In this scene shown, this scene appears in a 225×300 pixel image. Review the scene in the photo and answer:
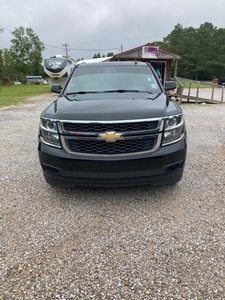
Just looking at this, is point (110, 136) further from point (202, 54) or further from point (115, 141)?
point (202, 54)

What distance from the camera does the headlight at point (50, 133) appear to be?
2730 mm

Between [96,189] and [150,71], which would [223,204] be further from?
[150,71]

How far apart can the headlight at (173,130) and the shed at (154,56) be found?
1897 centimetres

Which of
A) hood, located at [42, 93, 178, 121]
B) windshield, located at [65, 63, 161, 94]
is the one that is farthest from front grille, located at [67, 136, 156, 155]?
windshield, located at [65, 63, 161, 94]

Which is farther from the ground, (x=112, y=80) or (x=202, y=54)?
(x=202, y=54)

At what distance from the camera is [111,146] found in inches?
103

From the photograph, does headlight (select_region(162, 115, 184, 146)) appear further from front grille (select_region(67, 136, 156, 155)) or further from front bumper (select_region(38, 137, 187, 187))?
front grille (select_region(67, 136, 156, 155))

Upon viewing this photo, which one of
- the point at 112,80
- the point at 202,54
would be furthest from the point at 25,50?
the point at 112,80

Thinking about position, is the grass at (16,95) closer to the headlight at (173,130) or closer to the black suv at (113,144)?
the black suv at (113,144)

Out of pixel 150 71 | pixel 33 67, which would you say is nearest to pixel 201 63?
pixel 33 67

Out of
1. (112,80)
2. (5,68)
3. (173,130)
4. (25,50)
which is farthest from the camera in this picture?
(25,50)

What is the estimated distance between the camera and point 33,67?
55281 millimetres

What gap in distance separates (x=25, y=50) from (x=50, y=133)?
2318 inches

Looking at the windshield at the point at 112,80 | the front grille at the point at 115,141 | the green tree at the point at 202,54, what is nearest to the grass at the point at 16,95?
the windshield at the point at 112,80
